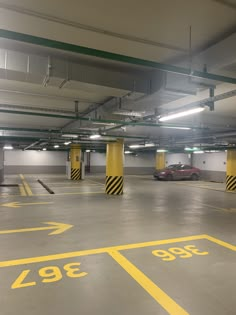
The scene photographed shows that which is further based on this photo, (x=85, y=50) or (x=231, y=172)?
(x=231, y=172)

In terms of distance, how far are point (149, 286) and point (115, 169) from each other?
8.27 m

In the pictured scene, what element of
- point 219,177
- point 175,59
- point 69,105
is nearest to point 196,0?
point 175,59

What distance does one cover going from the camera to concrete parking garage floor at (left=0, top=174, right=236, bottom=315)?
2549 mm

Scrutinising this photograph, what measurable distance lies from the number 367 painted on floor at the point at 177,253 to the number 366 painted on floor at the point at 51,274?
1303mm

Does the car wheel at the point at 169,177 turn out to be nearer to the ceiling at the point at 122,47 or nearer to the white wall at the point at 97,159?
the white wall at the point at 97,159

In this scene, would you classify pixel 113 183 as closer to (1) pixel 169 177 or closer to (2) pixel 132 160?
(1) pixel 169 177

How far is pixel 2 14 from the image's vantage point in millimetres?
2434

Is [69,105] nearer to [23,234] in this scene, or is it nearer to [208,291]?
[23,234]

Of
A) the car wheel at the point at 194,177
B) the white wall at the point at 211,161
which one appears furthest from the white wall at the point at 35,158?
the white wall at the point at 211,161

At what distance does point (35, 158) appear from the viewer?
25375 millimetres

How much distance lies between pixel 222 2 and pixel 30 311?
11.3ft

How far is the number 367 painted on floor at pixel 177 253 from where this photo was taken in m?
3.83

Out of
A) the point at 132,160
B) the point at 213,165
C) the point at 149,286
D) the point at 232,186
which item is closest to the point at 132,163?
the point at 132,160

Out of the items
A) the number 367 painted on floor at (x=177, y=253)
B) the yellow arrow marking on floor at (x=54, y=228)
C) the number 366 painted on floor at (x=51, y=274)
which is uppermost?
the yellow arrow marking on floor at (x=54, y=228)
